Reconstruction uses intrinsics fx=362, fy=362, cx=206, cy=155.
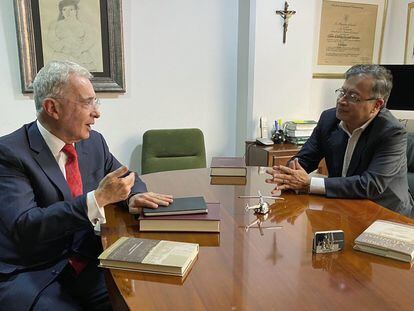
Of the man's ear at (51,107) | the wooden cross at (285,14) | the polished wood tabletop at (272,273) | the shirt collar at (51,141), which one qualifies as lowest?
the polished wood tabletop at (272,273)

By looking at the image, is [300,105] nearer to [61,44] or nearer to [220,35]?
[220,35]

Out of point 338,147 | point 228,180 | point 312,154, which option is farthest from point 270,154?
point 228,180

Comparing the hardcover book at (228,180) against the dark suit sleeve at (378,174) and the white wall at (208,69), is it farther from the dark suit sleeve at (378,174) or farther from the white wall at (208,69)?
the white wall at (208,69)

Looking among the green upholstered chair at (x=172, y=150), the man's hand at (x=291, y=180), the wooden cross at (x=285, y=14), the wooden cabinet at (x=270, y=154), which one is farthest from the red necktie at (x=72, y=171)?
the wooden cross at (x=285, y=14)

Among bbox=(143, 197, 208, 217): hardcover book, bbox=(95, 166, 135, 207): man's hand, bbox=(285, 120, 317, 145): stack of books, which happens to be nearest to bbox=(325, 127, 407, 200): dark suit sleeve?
bbox=(143, 197, 208, 217): hardcover book

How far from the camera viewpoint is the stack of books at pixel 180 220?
1.19 meters

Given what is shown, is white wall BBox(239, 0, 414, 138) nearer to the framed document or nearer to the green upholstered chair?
the framed document

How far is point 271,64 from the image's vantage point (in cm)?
306

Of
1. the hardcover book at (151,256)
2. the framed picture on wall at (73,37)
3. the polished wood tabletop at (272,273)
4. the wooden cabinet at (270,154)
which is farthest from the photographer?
the wooden cabinet at (270,154)

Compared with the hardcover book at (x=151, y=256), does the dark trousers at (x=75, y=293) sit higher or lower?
lower

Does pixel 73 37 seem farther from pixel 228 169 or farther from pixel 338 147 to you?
pixel 338 147

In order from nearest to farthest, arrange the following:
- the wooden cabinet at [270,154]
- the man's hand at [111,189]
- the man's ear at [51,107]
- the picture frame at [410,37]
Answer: the man's hand at [111,189]
the man's ear at [51,107]
the wooden cabinet at [270,154]
the picture frame at [410,37]

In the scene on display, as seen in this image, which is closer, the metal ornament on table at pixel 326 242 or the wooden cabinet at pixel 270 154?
the metal ornament on table at pixel 326 242

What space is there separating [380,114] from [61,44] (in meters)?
2.23
